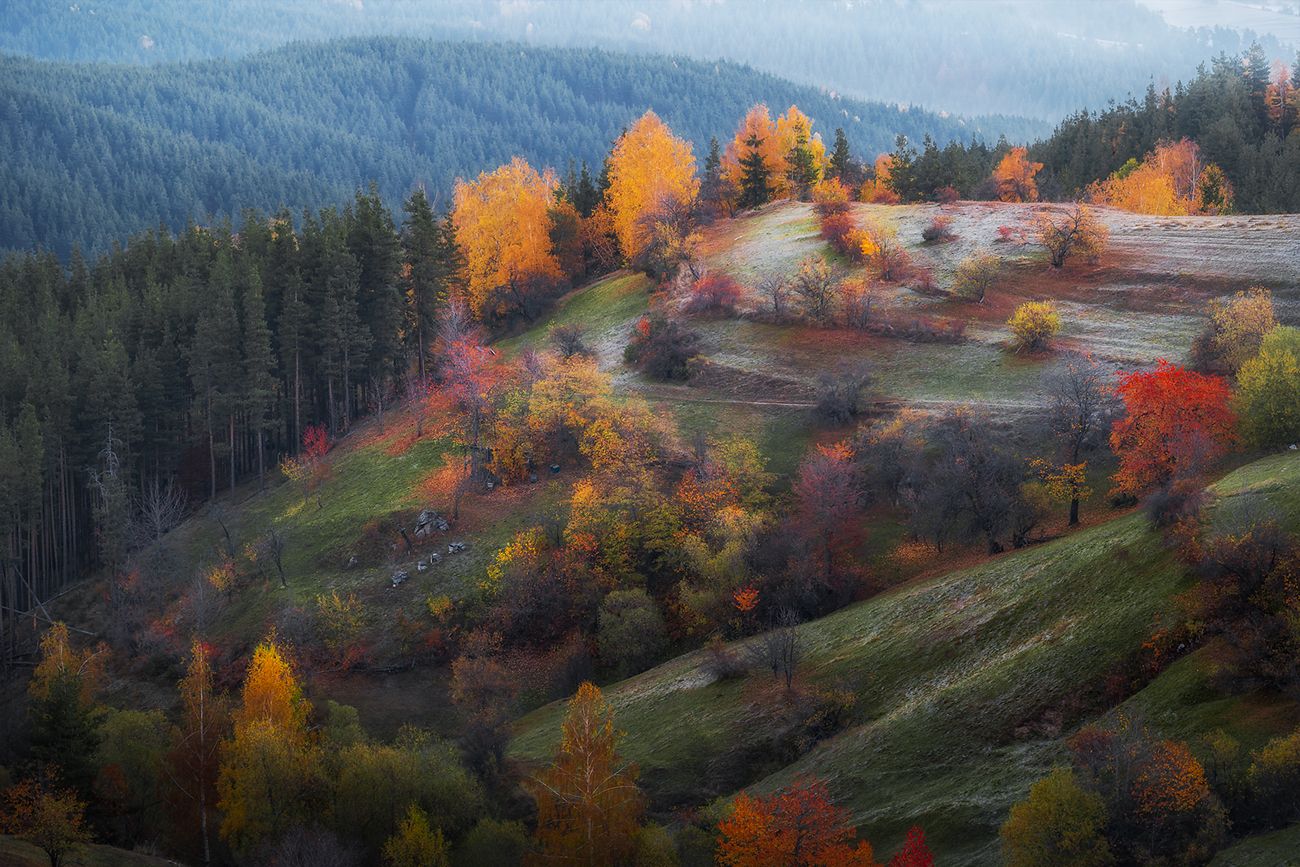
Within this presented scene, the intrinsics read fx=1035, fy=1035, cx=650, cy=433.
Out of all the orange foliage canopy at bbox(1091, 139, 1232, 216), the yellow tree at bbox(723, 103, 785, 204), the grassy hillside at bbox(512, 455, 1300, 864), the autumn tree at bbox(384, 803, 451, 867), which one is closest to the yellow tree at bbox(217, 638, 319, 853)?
the autumn tree at bbox(384, 803, 451, 867)

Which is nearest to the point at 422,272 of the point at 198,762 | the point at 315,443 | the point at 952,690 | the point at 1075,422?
the point at 315,443

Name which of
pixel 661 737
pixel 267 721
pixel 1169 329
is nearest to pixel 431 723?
pixel 267 721

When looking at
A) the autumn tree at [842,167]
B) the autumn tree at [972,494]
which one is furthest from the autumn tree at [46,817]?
the autumn tree at [842,167]

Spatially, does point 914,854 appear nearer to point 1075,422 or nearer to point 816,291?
point 1075,422

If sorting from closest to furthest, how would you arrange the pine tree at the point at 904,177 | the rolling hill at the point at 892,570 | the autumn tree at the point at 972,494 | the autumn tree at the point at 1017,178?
the rolling hill at the point at 892,570 < the autumn tree at the point at 972,494 < the pine tree at the point at 904,177 < the autumn tree at the point at 1017,178

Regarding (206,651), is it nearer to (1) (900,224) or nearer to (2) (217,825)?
(2) (217,825)

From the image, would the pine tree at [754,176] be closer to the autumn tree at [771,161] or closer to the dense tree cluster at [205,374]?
the autumn tree at [771,161]
